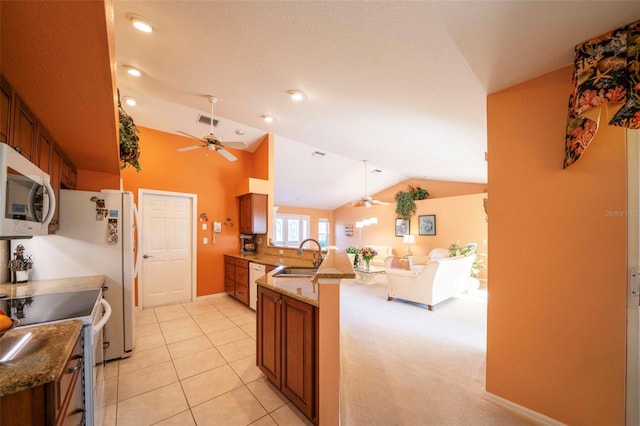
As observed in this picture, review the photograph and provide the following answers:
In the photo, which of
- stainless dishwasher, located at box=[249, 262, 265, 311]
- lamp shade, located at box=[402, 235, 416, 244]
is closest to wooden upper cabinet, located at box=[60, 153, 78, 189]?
stainless dishwasher, located at box=[249, 262, 265, 311]

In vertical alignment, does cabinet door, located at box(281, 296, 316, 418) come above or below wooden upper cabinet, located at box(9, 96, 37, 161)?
below

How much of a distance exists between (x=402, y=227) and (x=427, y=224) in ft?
2.97

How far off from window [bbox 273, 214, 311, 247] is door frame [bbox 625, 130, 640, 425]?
8457 millimetres

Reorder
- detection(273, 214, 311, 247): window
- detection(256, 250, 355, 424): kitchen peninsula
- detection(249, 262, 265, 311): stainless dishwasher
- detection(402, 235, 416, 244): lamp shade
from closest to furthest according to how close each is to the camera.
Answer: detection(256, 250, 355, 424): kitchen peninsula → detection(249, 262, 265, 311): stainless dishwasher → detection(402, 235, 416, 244): lamp shade → detection(273, 214, 311, 247): window

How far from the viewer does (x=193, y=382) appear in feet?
7.17

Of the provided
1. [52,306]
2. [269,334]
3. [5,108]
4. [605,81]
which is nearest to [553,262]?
[605,81]

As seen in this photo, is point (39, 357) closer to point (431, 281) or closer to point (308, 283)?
point (308, 283)

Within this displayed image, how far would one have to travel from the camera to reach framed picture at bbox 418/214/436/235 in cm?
754

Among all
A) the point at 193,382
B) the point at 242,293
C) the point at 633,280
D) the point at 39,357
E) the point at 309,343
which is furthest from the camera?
the point at 242,293

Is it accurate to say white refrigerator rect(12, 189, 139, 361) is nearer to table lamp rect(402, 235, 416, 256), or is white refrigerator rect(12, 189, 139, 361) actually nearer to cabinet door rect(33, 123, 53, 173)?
cabinet door rect(33, 123, 53, 173)

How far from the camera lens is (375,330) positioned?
3.29 metres

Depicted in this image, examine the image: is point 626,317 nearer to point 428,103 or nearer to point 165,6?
point 428,103

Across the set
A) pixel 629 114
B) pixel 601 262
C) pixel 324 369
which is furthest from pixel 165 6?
pixel 601 262

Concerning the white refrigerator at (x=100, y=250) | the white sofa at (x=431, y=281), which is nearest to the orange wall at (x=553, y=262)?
the white sofa at (x=431, y=281)
